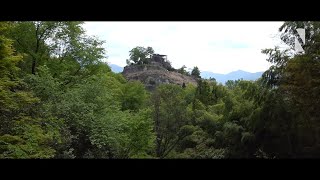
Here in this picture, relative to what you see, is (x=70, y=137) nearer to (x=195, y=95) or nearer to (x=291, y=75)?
(x=291, y=75)

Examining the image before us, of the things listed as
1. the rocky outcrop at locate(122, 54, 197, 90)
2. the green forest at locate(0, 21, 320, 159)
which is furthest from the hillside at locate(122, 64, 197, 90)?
the green forest at locate(0, 21, 320, 159)

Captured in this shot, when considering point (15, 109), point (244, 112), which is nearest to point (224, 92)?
point (244, 112)

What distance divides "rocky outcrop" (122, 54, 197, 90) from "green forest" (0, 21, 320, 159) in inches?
629

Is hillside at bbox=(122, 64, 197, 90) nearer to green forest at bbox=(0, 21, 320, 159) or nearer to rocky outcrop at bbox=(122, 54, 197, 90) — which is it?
rocky outcrop at bbox=(122, 54, 197, 90)

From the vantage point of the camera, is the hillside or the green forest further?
the hillside

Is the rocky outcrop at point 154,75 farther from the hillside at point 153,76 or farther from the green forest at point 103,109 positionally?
the green forest at point 103,109

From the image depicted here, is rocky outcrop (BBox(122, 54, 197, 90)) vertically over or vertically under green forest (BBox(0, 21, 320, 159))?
over

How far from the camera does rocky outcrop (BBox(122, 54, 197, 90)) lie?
35.1m

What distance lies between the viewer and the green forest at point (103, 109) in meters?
8.51

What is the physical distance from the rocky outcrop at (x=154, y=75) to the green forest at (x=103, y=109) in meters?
16.0

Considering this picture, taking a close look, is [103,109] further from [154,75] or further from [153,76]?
[154,75]

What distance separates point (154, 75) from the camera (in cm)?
3681

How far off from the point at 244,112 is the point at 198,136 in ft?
13.0

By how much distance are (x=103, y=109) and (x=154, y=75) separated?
24.0m
